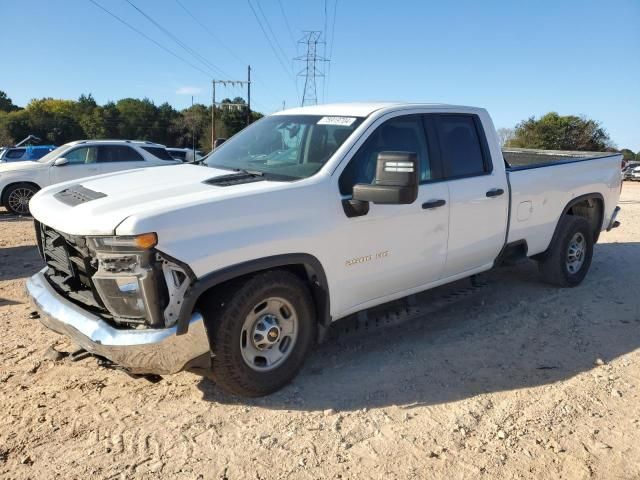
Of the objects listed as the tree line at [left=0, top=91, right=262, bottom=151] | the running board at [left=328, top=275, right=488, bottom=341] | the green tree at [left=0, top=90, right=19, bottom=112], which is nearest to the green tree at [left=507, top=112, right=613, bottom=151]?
the tree line at [left=0, top=91, right=262, bottom=151]

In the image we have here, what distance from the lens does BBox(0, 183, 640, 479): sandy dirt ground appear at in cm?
286

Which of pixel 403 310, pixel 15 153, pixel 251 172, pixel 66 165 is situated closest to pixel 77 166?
pixel 66 165

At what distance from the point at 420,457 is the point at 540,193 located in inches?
131

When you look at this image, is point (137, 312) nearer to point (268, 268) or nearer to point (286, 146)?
point (268, 268)

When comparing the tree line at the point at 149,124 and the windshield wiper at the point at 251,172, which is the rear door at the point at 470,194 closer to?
the windshield wiper at the point at 251,172

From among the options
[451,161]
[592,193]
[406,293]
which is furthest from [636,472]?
[592,193]

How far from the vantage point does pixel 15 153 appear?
1878 centimetres

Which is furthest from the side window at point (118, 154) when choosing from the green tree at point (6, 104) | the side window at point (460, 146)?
the green tree at point (6, 104)

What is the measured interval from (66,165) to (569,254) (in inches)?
428

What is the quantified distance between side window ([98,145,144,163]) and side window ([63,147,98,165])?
14 centimetres

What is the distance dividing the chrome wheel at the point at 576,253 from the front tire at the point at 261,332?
381cm

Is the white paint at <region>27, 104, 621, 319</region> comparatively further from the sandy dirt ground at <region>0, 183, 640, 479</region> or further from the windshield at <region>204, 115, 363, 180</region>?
the sandy dirt ground at <region>0, 183, 640, 479</region>

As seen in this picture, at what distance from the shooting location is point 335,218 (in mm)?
3525

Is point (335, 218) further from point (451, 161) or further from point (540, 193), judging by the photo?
point (540, 193)
